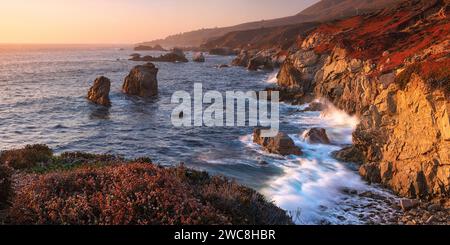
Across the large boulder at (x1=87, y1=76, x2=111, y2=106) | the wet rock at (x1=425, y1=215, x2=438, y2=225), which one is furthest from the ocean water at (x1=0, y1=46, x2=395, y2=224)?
the wet rock at (x1=425, y1=215, x2=438, y2=225)

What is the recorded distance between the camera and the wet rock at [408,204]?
16.4 m

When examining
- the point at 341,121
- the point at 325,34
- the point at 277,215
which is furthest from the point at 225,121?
the point at 325,34

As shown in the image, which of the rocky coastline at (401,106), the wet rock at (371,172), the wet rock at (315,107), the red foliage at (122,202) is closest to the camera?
the red foliage at (122,202)

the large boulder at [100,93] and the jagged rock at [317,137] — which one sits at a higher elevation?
the large boulder at [100,93]

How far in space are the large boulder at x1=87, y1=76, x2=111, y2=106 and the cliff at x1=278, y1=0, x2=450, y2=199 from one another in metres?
24.6

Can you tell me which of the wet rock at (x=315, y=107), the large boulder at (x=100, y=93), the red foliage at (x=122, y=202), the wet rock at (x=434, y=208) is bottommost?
the wet rock at (x=434, y=208)

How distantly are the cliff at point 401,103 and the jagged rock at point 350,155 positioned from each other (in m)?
0.26

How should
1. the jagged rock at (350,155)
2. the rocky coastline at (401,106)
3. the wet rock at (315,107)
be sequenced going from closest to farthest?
the rocky coastline at (401,106), the jagged rock at (350,155), the wet rock at (315,107)

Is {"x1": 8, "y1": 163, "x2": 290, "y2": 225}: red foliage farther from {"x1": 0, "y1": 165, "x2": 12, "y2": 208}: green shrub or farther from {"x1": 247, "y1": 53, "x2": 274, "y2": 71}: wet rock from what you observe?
{"x1": 247, "y1": 53, "x2": 274, "y2": 71}: wet rock

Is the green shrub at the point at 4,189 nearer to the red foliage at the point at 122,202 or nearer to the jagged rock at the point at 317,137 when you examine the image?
the red foliage at the point at 122,202

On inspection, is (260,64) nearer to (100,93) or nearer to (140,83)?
(140,83)

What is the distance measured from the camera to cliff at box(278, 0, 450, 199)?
18000 millimetres

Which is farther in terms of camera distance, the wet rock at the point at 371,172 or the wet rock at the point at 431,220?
the wet rock at the point at 371,172

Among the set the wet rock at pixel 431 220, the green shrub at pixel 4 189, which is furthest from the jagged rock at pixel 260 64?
the green shrub at pixel 4 189
